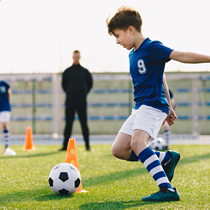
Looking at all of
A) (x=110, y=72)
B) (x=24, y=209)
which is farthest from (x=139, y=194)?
(x=110, y=72)

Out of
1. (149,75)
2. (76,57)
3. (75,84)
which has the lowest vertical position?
(75,84)

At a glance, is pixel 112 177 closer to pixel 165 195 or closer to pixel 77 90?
pixel 165 195

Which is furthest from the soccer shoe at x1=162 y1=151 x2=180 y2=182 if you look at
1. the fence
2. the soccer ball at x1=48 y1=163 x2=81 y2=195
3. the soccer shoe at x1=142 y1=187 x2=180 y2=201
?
the fence

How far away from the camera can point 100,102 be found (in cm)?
1455

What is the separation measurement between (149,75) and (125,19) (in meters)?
0.57

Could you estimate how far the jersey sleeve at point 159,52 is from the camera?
3.10 metres

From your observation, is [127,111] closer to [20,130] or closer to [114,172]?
[20,130]

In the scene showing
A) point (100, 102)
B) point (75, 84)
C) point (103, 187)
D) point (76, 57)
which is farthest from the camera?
point (100, 102)

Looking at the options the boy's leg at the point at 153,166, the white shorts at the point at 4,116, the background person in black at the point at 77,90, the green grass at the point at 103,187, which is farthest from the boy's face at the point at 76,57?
the boy's leg at the point at 153,166

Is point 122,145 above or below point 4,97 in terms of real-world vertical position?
below

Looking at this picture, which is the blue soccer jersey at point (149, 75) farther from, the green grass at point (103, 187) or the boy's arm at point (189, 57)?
the green grass at point (103, 187)

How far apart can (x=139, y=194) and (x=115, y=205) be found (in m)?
0.55

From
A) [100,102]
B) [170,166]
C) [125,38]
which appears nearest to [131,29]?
[125,38]

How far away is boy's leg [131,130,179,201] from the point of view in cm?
308
